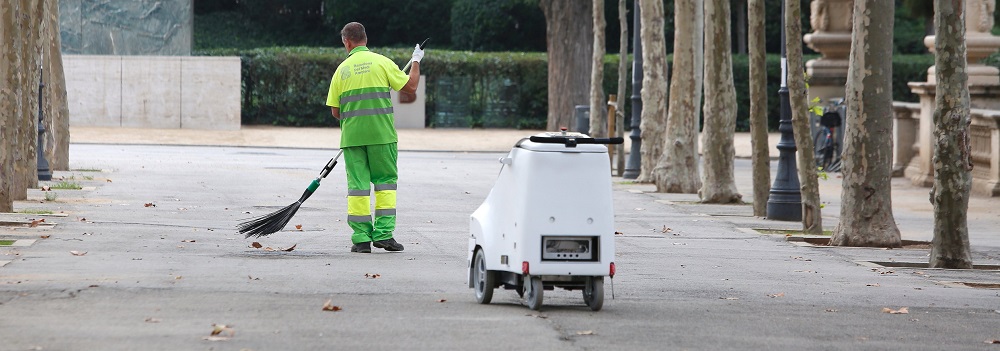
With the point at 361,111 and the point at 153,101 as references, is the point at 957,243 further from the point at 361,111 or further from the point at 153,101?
the point at 153,101

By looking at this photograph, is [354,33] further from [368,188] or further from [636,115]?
[636,115]

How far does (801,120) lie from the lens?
17094 millimetres

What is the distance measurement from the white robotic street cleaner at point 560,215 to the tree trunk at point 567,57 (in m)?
33.0

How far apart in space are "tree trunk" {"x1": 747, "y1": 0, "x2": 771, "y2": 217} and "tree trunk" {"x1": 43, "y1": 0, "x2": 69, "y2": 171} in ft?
34.0

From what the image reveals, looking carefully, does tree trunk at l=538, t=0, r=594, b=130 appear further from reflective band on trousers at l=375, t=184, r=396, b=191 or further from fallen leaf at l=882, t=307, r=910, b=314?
fallen leaf at l=882, t=307, r=910, b=314

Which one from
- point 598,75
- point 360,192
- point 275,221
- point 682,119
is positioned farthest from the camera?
point 598,75

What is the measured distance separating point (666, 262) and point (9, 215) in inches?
263

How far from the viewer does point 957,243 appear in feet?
45.1

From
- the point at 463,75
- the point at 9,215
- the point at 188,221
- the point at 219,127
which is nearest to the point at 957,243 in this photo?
the point at 188,221

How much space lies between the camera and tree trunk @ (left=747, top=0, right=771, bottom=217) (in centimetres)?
1822

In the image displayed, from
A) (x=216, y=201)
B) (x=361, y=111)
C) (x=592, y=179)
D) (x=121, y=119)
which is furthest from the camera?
(x=121, y=119)

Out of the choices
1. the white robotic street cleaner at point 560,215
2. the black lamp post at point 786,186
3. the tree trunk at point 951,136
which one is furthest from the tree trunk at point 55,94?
the white robotic street cleaner at point 560,215

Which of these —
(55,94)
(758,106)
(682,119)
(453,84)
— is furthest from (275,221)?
(453,84)

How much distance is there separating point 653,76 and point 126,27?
23248 millimetres
